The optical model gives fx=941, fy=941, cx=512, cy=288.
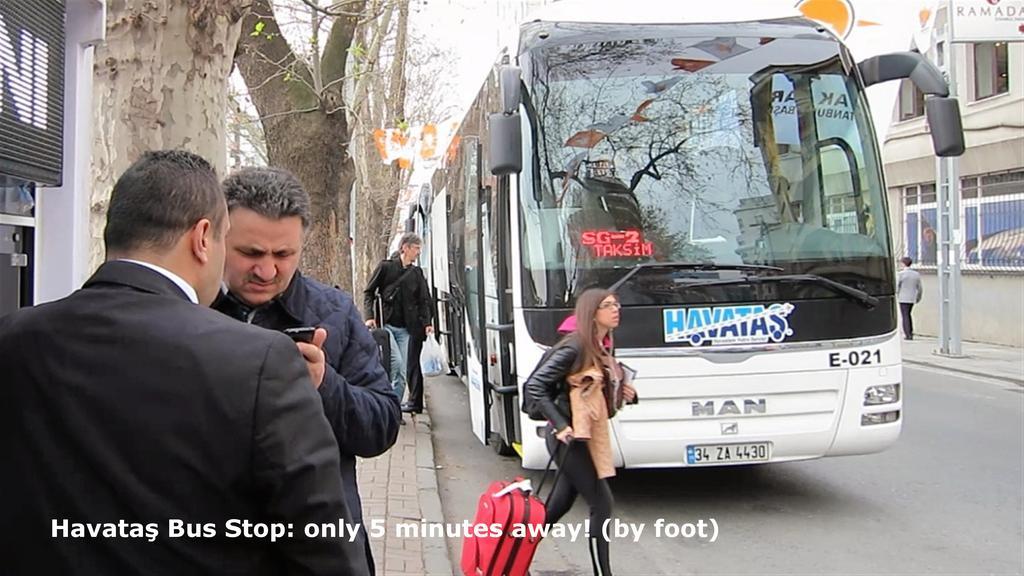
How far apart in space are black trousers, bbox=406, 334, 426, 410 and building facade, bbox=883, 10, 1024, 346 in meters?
13.1

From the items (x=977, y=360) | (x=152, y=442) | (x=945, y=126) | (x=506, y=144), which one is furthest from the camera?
(x=977, y=360)

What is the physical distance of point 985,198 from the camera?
2158cm

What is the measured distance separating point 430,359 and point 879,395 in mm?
5326

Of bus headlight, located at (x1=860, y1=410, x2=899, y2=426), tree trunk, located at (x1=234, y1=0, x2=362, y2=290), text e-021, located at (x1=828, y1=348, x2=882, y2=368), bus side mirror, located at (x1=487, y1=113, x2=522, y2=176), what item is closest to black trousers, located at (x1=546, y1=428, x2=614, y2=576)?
bus side mirror, located at (x1=487, y1=113, x2=522, y2=176)

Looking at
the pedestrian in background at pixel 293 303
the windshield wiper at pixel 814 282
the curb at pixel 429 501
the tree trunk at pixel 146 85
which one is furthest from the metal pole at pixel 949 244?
the pedestrian in background at pixel 293 303

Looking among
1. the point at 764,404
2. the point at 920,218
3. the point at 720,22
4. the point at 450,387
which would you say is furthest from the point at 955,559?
the point at 920,218

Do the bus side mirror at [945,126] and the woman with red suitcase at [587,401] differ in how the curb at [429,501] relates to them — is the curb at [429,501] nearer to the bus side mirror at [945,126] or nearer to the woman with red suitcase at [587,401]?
the woman with red suitcase at [587,401]

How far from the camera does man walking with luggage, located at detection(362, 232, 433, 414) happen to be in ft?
32.7

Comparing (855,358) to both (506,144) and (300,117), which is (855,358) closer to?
(506,144)

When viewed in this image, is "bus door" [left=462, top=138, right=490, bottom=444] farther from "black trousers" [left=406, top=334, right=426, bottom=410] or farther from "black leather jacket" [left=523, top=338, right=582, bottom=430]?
"black leather jacket" [left=523, top=338, right=582, bottom=430]

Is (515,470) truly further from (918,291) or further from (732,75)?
(918,291)

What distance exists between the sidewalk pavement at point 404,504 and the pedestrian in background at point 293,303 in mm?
1129

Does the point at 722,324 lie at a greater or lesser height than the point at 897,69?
lesser

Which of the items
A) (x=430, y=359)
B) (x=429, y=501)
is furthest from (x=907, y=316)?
(x=429, y=501)
